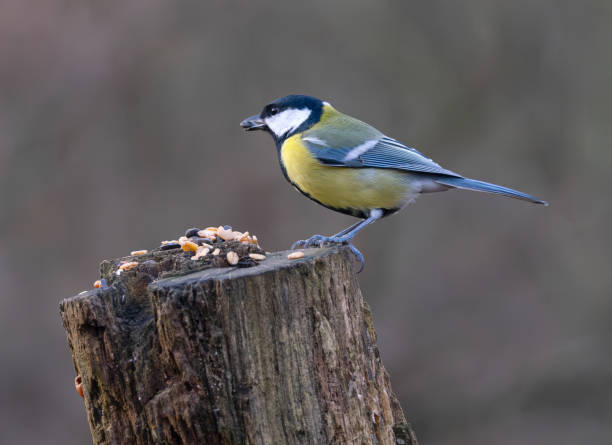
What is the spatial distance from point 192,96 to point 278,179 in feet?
3.25

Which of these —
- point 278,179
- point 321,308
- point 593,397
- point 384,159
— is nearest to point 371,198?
point 384,159

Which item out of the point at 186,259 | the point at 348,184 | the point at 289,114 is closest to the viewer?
the point at 186,259

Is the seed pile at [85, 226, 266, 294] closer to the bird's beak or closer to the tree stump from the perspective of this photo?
the tree stump

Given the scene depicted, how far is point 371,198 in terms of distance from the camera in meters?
2.74

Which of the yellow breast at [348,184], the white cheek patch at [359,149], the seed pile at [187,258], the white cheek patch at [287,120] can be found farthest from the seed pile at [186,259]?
the white cheek patch at [287,120]

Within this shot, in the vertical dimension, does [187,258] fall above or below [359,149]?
below

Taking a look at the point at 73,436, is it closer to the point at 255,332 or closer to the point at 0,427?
the point at 0,427

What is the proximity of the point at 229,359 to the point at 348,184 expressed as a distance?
49.2 inches

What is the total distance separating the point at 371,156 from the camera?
281cm

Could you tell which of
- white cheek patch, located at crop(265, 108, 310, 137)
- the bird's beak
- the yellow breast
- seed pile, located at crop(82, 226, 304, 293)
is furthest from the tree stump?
the bird's beak

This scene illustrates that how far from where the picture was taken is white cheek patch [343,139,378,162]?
109 inches

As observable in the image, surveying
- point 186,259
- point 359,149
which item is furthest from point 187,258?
point 359,149

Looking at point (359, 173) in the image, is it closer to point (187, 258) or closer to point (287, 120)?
point (287, 120)

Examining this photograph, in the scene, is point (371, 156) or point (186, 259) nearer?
point (186, 259)
